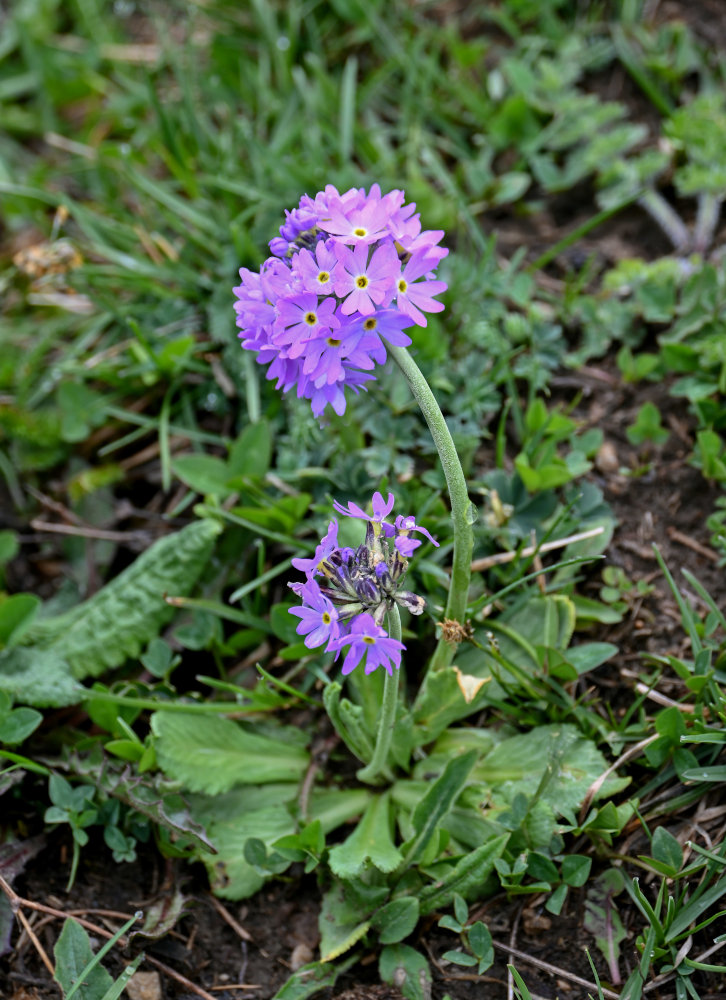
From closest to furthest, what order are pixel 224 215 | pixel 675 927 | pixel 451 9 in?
pixel 675 927 < pixel 224 215 < pixel 451 9

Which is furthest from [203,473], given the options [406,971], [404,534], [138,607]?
[406,971]

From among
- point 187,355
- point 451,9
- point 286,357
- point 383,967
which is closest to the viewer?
point 286,357

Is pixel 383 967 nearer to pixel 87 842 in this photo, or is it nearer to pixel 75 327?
pixel 87 842

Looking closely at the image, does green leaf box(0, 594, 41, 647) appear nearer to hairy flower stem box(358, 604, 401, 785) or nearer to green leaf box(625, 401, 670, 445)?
hairy flower stem box(358, 604, 401, 785)

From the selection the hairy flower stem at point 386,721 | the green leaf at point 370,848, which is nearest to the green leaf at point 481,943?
the green leaf at point 370,848

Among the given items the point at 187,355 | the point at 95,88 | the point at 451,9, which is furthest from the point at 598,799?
the point at 95,88

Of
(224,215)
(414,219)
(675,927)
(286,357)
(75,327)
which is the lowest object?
(675,927)

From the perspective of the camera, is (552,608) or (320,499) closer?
(552,608)

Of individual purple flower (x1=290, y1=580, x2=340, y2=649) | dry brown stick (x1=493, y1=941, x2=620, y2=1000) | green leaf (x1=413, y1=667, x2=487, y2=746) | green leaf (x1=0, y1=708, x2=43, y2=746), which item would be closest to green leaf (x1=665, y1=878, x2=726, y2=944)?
dry brown stick (x1=493, y1=941, x2=620, y2=1000)

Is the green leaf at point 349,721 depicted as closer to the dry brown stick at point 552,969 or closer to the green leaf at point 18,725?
the dry brown stick at point 552,969

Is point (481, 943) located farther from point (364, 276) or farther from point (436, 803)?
point (364, 276)
